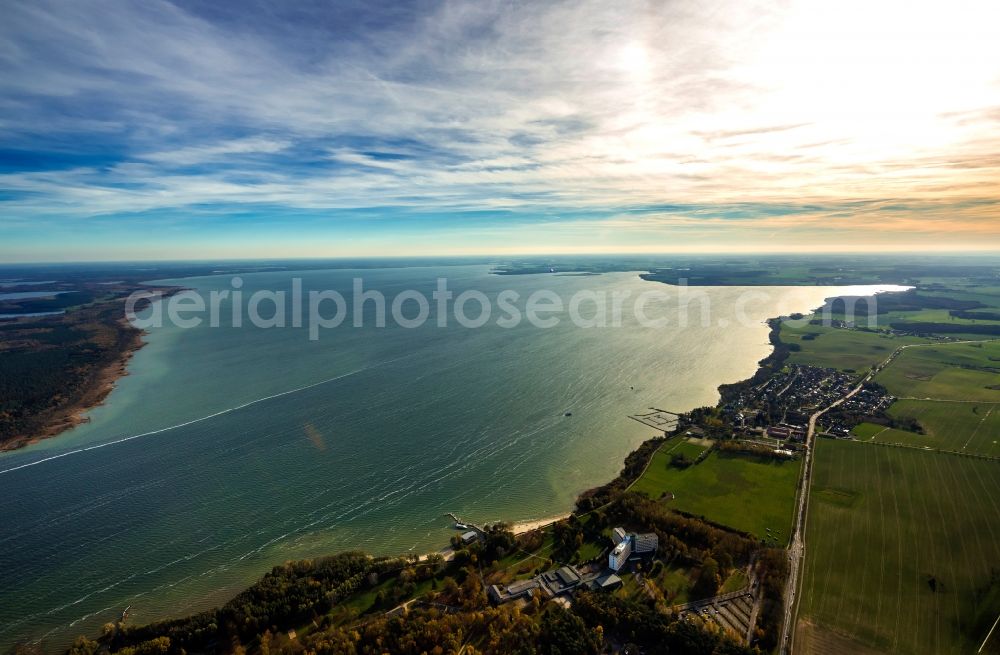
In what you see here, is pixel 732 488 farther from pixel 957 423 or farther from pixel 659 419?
pixel 957 423

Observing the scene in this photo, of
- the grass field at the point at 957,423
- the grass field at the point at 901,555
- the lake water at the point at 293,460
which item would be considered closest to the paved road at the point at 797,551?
the grass field at the point at 901,555

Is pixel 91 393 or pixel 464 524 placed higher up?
pixel 91 393

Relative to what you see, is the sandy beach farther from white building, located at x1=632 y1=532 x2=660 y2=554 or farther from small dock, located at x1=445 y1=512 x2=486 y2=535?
white building, located at x1=632 y1=532 x2=660 y2=554

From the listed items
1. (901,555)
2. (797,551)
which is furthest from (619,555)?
(901,555)

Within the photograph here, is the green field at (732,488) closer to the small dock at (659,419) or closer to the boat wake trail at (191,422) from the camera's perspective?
the small dock at (659,419)

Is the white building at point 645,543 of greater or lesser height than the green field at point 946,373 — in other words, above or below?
below

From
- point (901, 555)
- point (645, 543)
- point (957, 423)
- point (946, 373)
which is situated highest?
point (946, 373)

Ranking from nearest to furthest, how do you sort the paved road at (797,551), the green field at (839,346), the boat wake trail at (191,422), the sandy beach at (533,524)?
the paved road at (797,551), the sandy beach at (533,524), the boat wake trail at (191,422), the green field at (839,346)
